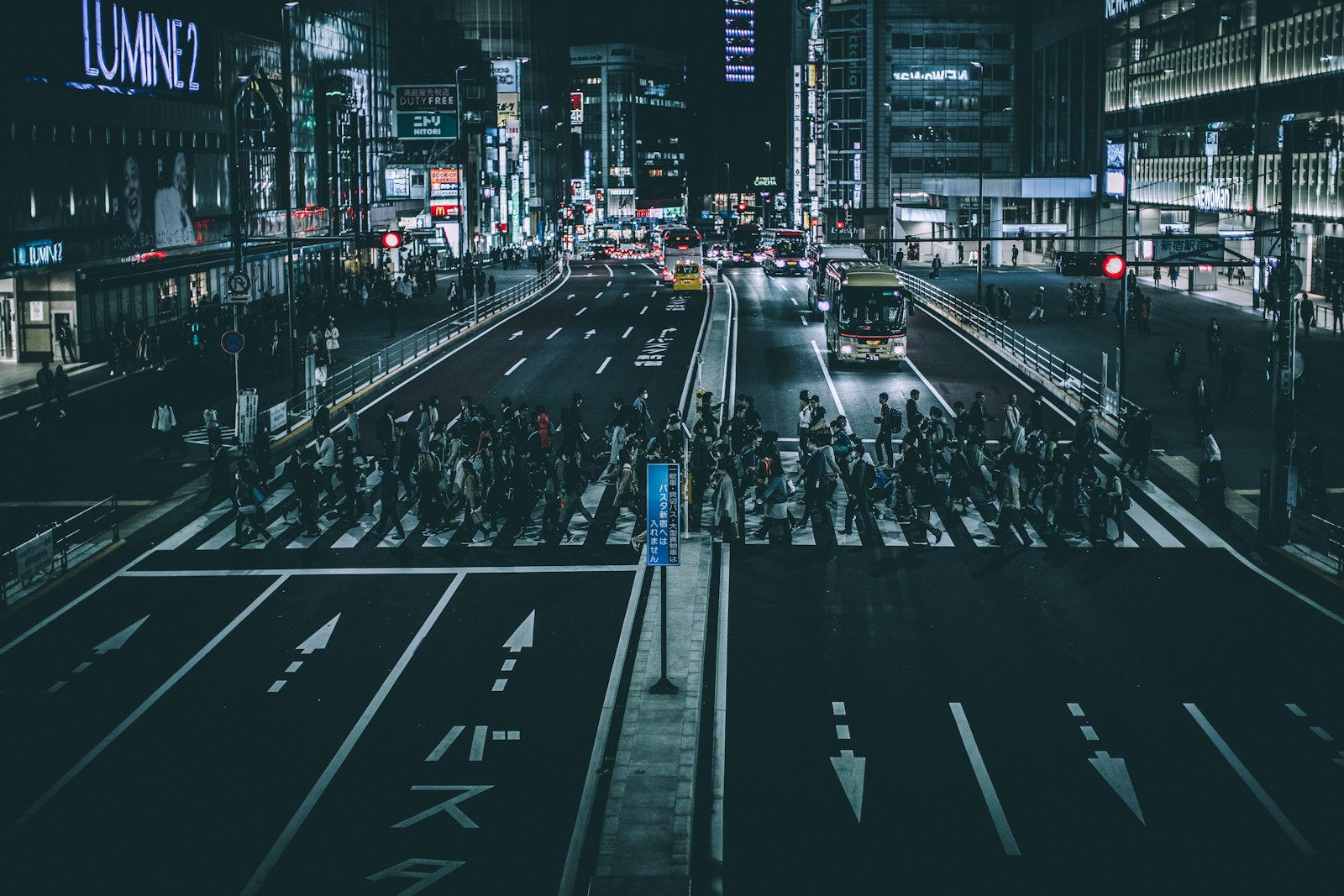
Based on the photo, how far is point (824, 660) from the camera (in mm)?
18109

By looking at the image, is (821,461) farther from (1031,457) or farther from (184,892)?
(184,892)

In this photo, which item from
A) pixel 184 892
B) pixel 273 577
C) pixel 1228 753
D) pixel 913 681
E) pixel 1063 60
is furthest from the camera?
pixel 1063 60

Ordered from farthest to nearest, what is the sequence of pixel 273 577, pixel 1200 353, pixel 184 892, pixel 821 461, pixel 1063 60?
pixel 1063 60 < pixel 1200 353 < pixel 821 461 < pixel 273 577 < pixel 184 892

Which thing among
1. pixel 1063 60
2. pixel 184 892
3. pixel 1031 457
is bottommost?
pixel 184 892

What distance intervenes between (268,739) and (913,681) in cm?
761

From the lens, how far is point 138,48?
5100 cm

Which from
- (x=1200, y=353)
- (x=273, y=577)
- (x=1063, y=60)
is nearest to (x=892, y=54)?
(x=1063, y=60)

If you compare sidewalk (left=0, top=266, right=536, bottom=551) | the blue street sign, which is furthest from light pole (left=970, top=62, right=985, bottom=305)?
the blue street sign

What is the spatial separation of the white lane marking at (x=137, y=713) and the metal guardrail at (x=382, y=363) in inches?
565

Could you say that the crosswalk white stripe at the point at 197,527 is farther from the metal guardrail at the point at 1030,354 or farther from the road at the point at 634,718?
the metal guardrail at the point at 1030,354

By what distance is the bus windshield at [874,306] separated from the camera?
45406 millimetres

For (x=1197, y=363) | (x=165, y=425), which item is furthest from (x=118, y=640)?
(x=1197, y=363)

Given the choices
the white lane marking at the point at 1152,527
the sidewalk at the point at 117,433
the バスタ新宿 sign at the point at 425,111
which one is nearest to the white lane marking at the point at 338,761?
the sidewalk at the point at 117,433

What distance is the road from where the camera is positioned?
12.8 metres
